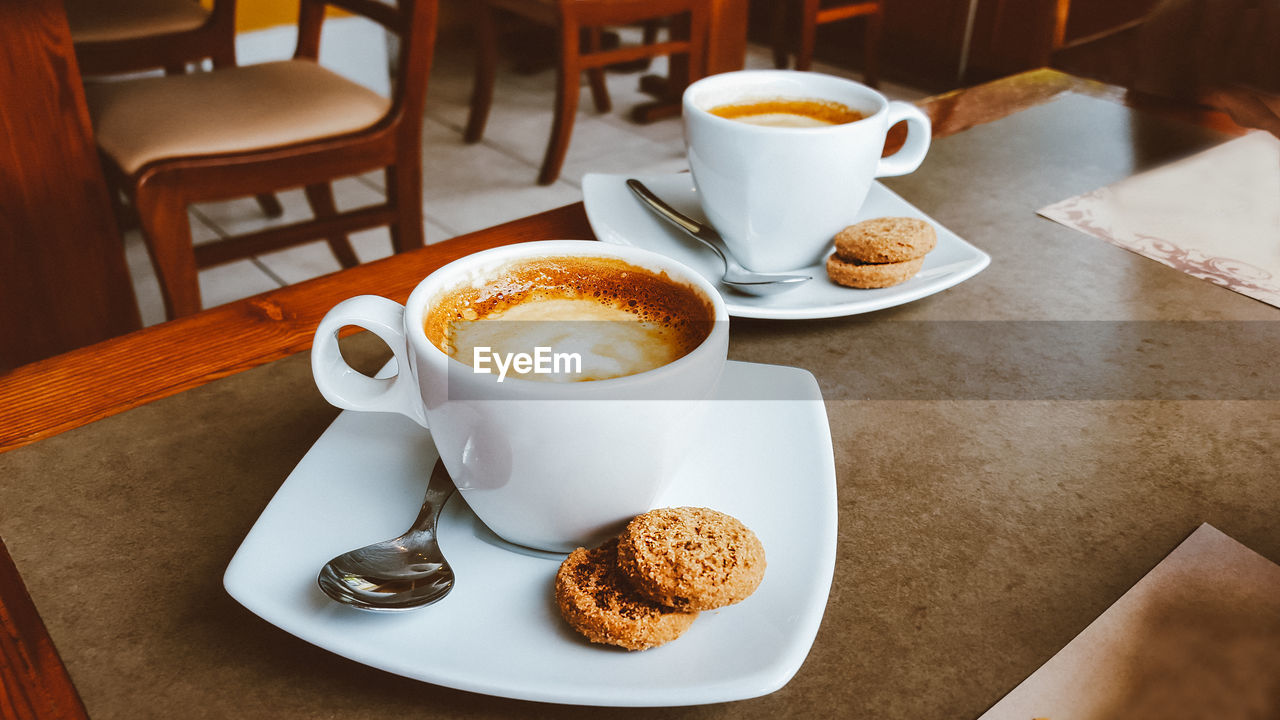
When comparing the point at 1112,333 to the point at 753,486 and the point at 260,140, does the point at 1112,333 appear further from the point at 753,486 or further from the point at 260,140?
the point at 260,140

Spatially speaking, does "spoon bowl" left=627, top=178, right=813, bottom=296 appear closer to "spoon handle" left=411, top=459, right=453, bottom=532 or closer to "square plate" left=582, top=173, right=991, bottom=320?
"square plate" left=582, top=173, right=991, bottom=320

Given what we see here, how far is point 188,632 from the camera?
1.42ft

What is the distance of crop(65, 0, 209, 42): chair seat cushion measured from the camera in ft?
6.42

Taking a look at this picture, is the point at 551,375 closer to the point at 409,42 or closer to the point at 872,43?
the point at 409,42

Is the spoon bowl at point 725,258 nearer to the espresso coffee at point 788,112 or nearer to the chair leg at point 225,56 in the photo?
the espresso coffee at point 788,112

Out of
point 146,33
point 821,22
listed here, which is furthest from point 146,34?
point 821,22

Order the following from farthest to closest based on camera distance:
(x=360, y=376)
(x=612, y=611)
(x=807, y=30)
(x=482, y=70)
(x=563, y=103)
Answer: (x=807, y=30) < (x=482, y=70) < (x=563, y=103) < (x=360, y=376) < (x=612, y=611)

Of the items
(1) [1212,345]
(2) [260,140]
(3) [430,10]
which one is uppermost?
(3) [430,10]

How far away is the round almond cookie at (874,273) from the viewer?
0.71m

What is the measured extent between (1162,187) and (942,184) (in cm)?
22

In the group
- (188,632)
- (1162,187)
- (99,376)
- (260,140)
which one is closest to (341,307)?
(188,632)

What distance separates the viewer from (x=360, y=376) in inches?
19.3

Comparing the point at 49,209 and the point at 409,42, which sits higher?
the point at 409,42

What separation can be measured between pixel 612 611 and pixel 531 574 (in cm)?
7
